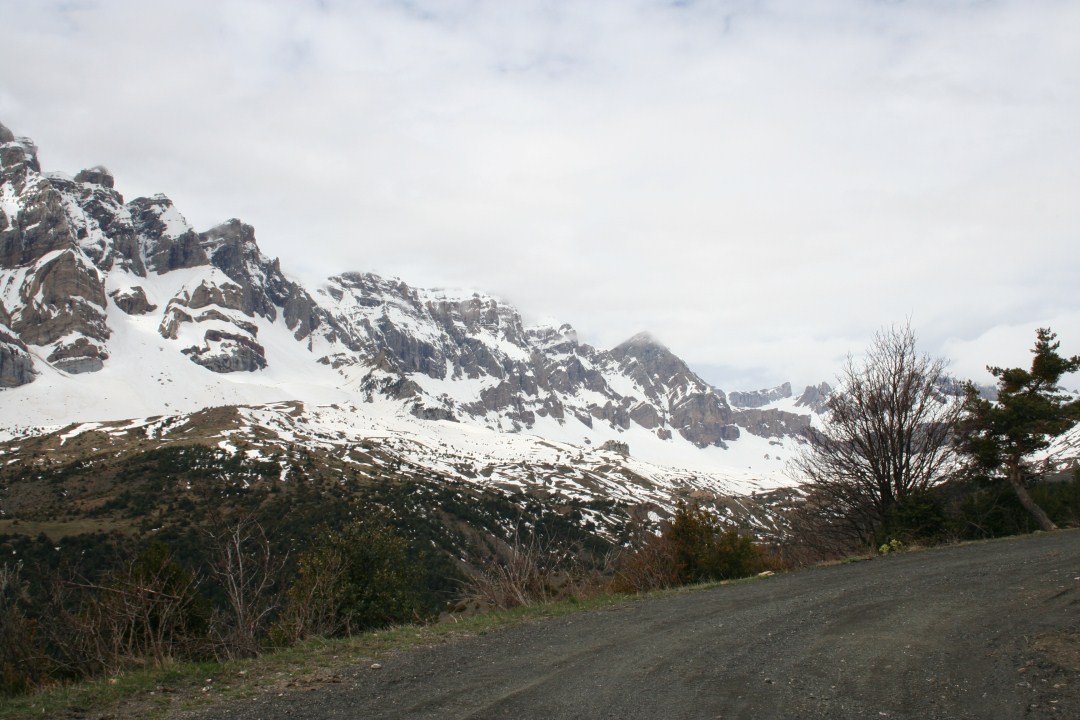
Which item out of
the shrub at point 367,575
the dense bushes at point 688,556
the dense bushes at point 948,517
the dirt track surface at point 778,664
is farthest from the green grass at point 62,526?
the dirt track surface at point 778,664

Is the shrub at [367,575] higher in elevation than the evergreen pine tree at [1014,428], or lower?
lower

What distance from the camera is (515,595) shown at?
14.9 metres

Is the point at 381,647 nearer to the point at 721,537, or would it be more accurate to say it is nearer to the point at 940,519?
the point at 940,519

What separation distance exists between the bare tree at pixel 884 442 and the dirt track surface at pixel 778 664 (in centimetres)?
1078

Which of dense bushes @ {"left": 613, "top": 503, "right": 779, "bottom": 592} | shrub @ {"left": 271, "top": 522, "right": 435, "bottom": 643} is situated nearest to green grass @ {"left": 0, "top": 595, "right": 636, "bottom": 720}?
shrub @ {"left": 271, "top": 522, "right": 435, "bottom": 643}

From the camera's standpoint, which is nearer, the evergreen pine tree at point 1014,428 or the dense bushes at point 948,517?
the dense bushes at point 948,517

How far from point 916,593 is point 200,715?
9524 mm

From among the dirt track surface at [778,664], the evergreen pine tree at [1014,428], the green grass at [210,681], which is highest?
the evergreen pine tree at [1014,428]

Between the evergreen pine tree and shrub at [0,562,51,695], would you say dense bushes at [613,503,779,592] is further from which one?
shrub at [0,562,51,695]

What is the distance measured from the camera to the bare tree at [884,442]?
71.1 ft

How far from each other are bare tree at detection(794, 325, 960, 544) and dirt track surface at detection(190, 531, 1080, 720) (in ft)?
35.4

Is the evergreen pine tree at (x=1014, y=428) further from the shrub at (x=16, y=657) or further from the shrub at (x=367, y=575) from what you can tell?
the shrub at (x=16, y=657)

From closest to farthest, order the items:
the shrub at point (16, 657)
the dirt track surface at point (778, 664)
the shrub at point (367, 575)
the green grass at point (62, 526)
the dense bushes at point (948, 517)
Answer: the dirt track surface at point (778, 664) → the shrub at point (16, 657) → the dense bushes at point (948, 517) → the shrub at point (367, 575) → the green grass at point (62, 526)

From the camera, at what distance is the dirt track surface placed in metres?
6.11
